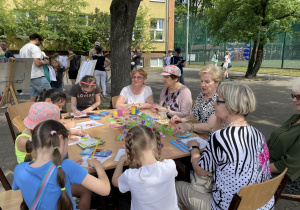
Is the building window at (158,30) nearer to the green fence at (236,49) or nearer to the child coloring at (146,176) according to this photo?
the green fence at (236,49)

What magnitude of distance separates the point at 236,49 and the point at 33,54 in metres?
23.4

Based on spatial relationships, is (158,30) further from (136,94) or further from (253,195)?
(253,195)

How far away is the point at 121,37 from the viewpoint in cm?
539

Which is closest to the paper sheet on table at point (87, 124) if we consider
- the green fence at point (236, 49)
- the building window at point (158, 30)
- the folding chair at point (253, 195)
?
the folding chair at point (253, 195)

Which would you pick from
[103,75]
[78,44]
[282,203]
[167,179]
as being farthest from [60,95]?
[78,44]

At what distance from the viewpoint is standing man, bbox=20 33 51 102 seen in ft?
17.8

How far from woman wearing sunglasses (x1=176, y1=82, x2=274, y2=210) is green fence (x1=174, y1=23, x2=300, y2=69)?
61.5ft

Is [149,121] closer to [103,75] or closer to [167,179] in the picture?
[167,179]

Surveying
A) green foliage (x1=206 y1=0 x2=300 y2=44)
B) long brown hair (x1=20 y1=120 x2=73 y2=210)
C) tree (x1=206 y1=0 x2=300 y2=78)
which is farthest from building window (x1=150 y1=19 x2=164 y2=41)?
long brown hair (x1=20 y1=120 x2=73 y2=210)

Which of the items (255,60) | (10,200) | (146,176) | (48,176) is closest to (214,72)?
(146,176)

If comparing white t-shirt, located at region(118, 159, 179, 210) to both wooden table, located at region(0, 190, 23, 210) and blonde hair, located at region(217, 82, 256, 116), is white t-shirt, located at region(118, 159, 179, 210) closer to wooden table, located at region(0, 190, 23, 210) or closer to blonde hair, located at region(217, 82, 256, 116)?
blonde hair, located at region(217, 82, 256, 116)

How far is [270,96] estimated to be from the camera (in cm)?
868

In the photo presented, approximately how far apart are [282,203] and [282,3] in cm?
1194

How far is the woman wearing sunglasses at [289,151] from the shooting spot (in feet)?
6.56
